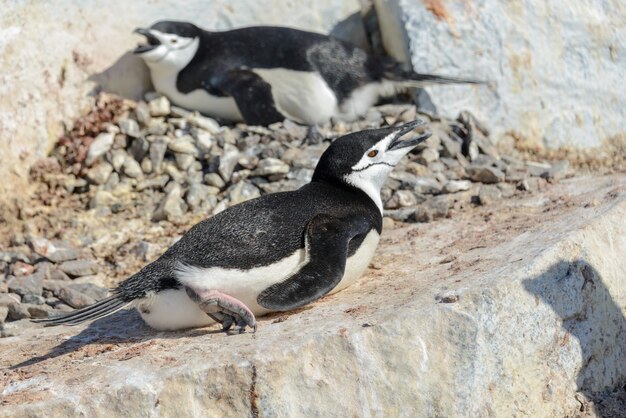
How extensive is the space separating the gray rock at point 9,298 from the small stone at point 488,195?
7.38ft

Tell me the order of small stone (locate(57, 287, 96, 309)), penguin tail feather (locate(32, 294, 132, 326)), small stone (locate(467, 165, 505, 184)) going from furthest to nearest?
small stone (locate(467, 165, 505, 184)) < small stone (locate(57, 287, 96, 309)) < penguin tail feather (locate(32, 294, 132, 326))

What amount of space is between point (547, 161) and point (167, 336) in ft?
10.2

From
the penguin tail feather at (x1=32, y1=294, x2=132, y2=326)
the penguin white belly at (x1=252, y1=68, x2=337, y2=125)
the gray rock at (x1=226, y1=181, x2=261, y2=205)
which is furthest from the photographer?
the penguin white belly at (x1=252, y1=68, x2=337, y2=125)

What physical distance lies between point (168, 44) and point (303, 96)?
0.93m

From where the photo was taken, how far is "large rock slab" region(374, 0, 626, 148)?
620cm

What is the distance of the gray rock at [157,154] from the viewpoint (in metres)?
5.77

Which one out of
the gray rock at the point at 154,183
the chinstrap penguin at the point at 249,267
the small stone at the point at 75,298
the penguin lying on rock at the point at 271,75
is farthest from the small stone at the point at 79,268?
the penguin lying on rock at the point at 271,75

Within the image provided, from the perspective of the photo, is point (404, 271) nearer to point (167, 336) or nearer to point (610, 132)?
point (167, 336)

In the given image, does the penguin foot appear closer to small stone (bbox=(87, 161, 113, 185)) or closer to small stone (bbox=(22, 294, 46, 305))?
small stone (bbox=(22, 294, 46, 305))

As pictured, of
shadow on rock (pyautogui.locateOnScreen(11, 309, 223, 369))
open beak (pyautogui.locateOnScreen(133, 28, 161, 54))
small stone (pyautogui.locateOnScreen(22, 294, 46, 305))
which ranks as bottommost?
small stone (pyautogui.locateOnScreen(22, 294, 46, 305))

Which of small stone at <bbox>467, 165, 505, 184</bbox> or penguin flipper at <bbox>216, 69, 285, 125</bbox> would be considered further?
penguin flipper at <bbox>216, 69, 285, 125</bbox>

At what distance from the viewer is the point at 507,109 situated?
620cm

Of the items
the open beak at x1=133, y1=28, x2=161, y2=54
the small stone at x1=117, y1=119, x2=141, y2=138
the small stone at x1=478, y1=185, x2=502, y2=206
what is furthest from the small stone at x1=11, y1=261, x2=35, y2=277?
the small stone at x1=478, y1=185, x2=502, y2=206

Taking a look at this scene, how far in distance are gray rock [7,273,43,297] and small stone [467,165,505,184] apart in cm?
227
